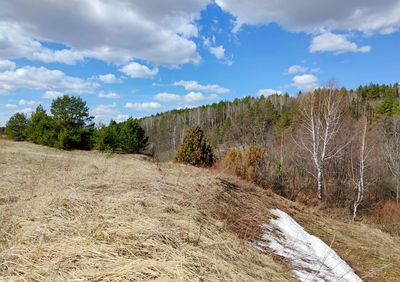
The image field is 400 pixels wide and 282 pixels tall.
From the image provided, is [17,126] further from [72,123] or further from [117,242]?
[117,242]

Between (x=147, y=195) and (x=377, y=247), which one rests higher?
(x=147, y=195)

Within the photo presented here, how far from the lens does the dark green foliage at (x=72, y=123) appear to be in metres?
27.3

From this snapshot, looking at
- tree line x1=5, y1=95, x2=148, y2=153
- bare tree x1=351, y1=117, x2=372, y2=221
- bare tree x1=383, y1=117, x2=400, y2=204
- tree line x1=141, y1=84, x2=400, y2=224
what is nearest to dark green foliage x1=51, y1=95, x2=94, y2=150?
tree line x1=5, y1=95, x2=148, y2=153

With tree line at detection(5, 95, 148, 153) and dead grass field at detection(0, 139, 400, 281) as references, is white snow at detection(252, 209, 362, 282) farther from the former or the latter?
tree line at detection(5, 95, 148, 153)

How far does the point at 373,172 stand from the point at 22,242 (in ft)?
95.2

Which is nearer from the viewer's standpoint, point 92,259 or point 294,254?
point 92,259

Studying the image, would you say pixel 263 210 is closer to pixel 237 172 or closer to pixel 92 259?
pixel 92 259

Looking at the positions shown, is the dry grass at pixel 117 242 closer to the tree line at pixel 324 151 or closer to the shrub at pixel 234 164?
the shrub at pixel 234 164

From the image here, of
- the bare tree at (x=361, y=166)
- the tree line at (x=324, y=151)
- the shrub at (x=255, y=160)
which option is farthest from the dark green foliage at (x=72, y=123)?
the bare tree at (x=361, y=166)

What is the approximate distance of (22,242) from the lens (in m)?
3.00

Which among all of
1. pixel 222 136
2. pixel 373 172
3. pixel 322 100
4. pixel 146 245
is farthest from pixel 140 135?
pixel 222 136

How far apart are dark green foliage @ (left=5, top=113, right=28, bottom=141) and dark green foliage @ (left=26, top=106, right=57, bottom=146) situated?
30.7 inches

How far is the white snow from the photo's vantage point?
176 inches

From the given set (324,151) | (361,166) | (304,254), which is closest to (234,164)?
(324,151)
